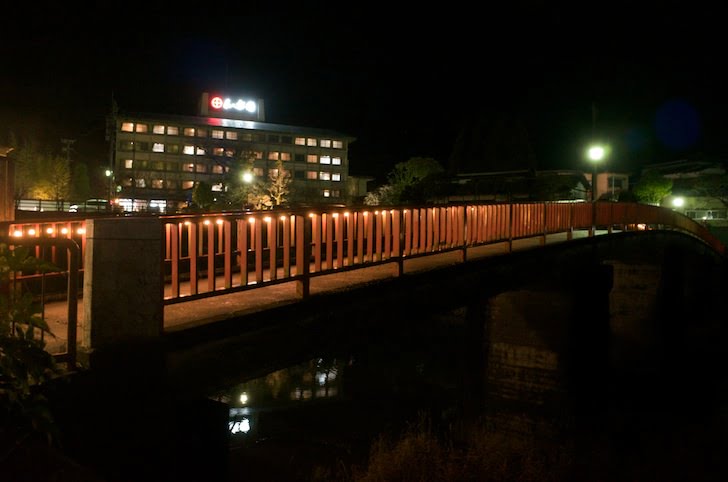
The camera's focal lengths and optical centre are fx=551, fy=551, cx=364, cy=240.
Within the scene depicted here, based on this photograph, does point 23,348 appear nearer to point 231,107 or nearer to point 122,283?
point 122,283

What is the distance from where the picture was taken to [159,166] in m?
67.2

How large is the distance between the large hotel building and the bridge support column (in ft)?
170

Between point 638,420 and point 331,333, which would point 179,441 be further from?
point 638,420

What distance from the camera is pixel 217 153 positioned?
235 ft

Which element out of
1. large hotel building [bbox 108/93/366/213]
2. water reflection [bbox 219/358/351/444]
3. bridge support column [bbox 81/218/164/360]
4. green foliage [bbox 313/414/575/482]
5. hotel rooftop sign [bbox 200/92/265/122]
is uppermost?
hotel rooftop sign [bbox 200/92/265/122]

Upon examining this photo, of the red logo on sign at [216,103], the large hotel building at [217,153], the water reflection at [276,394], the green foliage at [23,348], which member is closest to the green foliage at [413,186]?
the large hotel building at [217,153]

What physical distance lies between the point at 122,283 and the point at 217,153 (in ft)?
230

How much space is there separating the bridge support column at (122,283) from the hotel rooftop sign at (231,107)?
77164mm

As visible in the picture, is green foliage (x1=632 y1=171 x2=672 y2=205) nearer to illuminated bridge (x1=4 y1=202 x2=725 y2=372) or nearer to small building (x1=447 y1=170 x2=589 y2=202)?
small building (x1=447 y1=170 x2=589 y2=202)

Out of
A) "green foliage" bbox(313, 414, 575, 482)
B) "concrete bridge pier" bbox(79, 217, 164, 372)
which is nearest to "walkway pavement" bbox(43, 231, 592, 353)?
"concrete bridge pier" bbox(79, 217, 164, 372)

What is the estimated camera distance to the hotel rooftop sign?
77.4 metres

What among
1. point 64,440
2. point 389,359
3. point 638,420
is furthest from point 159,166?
point 64,440

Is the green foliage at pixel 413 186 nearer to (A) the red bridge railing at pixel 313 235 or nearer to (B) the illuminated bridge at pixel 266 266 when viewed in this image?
(B) the illuminated bridge at pixel 266 266

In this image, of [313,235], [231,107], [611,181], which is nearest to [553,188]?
[611,181]
